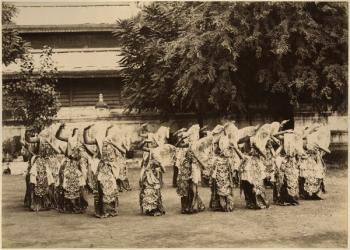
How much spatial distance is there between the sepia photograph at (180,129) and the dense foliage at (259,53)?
0.05m

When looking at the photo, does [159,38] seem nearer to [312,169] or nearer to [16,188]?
[16,188]

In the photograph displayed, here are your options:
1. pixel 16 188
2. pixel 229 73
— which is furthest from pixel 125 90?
pixel 16 188

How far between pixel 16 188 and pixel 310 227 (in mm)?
9288

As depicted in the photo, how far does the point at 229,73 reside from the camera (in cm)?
1944

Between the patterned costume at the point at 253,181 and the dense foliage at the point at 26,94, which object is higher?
the dense foliage at the point at 26,94

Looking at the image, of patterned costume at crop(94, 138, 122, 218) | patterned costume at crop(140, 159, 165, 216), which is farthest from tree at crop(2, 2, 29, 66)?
patterned costume at crop(140, 159, 165, 216)

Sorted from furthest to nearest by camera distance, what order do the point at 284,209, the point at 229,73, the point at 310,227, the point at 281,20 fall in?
the point at 229,73 < the point at 281,20 < the point at 284,209 < the point at 310,227

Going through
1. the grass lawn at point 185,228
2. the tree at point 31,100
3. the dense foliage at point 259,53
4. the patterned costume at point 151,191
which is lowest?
the grass lawn at point 185,228

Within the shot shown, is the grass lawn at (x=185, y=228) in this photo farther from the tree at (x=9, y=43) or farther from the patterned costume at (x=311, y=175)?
the tree at (x=9, y=43)

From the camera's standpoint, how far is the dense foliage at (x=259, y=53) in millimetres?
17406

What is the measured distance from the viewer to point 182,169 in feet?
39.7

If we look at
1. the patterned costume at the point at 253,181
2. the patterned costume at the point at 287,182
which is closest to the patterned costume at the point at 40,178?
the patterned costume at the point at 253,181

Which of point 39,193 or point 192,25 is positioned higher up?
point 192,25

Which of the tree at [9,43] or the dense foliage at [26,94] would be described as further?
the dense foliage at [26,94]
